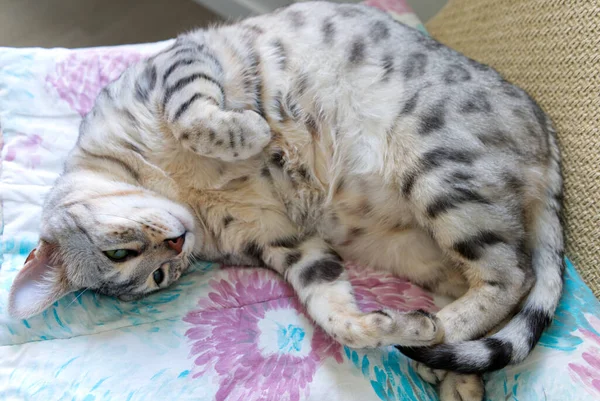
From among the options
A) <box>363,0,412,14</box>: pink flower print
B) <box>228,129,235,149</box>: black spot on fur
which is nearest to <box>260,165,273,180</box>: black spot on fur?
<box>228,129,235,149</box>: black spot on fur

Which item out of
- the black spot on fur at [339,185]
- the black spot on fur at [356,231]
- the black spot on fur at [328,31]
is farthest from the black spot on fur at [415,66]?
the black spot on fur at [356,231]

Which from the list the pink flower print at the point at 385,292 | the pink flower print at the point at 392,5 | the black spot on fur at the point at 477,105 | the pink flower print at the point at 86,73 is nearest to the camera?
the black spot on fur at the point at 477,105

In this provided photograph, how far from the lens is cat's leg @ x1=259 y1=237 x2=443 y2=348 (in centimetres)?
129

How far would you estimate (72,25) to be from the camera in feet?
9.53

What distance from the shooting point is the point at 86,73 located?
1.98m

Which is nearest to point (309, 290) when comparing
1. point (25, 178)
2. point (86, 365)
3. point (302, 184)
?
point (302, 184)

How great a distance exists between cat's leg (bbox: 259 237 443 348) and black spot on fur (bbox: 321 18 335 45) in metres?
0.62

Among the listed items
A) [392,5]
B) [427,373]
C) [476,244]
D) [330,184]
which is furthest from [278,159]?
[392,5]

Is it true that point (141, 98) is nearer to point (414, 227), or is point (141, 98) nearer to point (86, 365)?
point (86, 365)

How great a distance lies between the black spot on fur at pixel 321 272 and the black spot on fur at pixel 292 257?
0.16 ft

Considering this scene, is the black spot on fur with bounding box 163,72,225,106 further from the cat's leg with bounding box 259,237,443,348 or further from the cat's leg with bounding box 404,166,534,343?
the cat's leg with bounding box 404,166,534,343

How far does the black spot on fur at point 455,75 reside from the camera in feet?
4.84

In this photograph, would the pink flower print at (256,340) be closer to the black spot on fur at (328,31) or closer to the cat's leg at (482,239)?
the cat's leg at (482,239)

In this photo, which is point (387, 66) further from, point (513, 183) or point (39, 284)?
point (39, 284)
